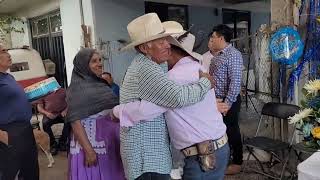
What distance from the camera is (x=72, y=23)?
6.31 m

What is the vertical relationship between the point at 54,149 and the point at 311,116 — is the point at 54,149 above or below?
below

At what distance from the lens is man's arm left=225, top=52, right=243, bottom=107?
2881 millimetres

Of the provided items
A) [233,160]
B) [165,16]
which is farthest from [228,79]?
[165,16]

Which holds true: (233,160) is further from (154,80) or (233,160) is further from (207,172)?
(154,80)

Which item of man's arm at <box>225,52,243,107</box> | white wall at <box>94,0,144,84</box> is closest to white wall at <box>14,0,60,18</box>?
white wall at <box>94,0,144,84</box>

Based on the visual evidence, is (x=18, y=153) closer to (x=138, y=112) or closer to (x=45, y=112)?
(x=45, y=112)

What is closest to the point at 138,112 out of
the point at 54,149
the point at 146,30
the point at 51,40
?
the point at 146,30

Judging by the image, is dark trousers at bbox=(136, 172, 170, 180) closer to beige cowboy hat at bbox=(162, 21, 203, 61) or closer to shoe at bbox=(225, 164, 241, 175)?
beige cowboy hat at bbox=(162, 21, 203, 61)

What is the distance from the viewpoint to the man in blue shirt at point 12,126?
232 centimetres

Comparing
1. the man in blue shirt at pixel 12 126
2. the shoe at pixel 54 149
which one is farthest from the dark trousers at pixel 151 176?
the shoe at pixel 54 149

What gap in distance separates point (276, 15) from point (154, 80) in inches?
86.9

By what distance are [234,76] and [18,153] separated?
178cm

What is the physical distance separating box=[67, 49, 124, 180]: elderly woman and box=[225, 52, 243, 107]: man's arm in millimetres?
1175

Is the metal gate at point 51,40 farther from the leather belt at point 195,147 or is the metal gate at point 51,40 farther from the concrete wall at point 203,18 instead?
the leather belt at point 195,147
